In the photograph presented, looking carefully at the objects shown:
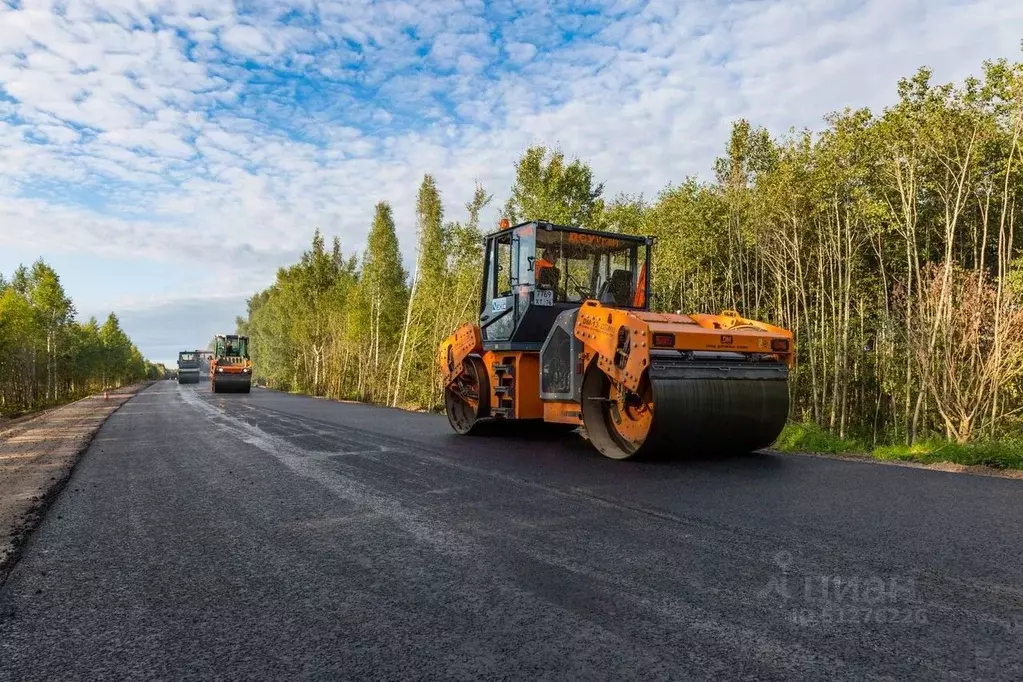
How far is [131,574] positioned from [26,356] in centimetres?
3920

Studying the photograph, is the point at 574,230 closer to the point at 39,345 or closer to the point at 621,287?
the point at 621,287

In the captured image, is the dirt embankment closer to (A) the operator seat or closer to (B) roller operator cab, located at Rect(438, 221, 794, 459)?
(B) roller operator cab, located at Rect(438, 221, 794, 459)

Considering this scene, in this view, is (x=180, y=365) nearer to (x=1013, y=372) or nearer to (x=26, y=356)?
(x=26, y=356)

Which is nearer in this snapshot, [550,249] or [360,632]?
[360,632]

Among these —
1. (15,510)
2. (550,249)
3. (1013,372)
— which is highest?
(550,249)

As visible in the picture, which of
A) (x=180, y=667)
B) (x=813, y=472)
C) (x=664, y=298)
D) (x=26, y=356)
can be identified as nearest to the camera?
(x=180, y=667)

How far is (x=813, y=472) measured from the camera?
601 cm

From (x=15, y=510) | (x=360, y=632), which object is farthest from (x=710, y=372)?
(x=15, y=510)

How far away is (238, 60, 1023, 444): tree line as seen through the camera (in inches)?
398

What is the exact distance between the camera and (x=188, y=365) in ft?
168

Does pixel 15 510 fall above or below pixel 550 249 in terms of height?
below

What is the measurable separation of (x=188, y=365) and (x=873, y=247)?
49.7 meters

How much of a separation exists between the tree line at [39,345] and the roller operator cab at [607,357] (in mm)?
25371

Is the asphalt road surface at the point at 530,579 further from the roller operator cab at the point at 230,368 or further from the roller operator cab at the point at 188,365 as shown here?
the roller operator cab at the point at 188,365
